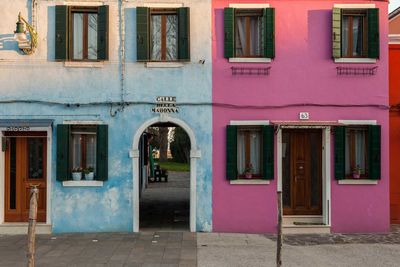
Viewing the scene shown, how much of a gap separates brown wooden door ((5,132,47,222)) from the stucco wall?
20.7 inches

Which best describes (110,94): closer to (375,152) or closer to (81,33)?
(81,33)

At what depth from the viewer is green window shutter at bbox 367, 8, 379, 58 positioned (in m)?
12.6

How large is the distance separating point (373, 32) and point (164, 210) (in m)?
8.28

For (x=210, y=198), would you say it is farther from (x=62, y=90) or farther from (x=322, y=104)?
(x=62, y=90)

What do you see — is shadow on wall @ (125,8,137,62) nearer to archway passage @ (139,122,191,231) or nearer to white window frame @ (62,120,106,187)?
white window frame @ (62,120,106,187)

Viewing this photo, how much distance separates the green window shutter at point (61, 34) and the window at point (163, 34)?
180 centimetres

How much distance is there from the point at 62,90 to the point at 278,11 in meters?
5.83

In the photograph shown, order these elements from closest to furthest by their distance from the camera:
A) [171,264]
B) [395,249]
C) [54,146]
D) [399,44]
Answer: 1. [171,264]
2. [395,249]
3. [54,146]
4. [399,44]

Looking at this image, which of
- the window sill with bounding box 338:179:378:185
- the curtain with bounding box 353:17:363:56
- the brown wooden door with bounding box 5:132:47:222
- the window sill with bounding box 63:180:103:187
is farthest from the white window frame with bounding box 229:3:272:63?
the brown wooden door with bounding box 5:132:47:222

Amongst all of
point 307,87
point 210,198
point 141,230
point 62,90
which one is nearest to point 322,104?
point 307,87

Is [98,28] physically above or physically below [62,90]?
above

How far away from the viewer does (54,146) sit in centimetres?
1237

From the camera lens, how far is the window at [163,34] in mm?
12383

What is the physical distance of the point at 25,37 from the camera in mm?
11945
